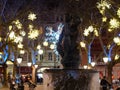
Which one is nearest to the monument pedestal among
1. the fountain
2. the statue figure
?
the fountain

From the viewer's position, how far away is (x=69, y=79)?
1911 cm

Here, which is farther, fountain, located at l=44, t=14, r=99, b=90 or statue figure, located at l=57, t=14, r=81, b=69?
statue figure, located at l=57, t=14, r=81, b=69

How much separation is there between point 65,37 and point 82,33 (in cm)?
2765

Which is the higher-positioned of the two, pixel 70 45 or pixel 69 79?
pixel 70 45

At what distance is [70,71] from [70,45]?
127cm

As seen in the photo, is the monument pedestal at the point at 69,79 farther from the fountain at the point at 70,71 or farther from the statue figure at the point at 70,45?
the statue figure at the point at 70,45

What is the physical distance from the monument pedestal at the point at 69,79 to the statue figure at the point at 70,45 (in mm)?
661

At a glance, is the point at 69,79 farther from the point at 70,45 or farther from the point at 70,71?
the point at 70,45

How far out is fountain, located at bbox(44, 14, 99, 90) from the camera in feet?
62.6

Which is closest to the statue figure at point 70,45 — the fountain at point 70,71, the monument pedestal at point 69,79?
the fountain at point 70,71

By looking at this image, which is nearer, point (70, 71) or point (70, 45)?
point (70, 71)

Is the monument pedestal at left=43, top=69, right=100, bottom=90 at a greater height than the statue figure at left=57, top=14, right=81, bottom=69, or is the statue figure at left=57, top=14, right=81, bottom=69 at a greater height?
the statue figure at left=57, top=14, right=81, bottom=69

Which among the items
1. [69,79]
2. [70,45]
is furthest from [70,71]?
[70,45]

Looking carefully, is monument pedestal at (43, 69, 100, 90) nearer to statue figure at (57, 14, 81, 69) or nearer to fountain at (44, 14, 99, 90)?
fountain at (44, 14, 99, 90)
